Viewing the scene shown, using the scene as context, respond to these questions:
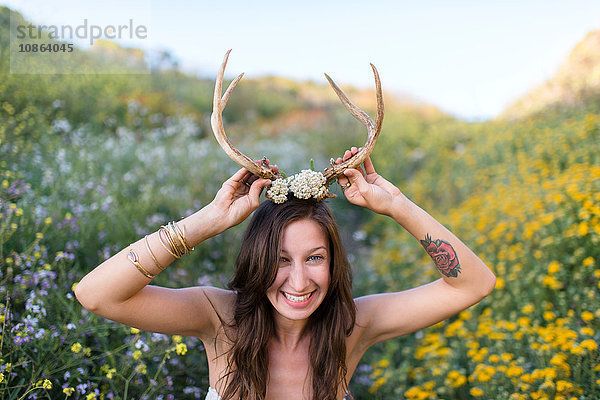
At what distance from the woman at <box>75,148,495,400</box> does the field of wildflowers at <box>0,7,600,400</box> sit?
0.33 m

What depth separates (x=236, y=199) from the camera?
181 cm

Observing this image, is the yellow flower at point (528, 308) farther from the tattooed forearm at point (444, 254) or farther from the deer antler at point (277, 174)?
the deer antler at point (277, 174)

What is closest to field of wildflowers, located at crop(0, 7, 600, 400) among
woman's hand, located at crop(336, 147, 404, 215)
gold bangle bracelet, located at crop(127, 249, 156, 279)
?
gold bangle bracelet, located at crop(127, 249, 156, 279)

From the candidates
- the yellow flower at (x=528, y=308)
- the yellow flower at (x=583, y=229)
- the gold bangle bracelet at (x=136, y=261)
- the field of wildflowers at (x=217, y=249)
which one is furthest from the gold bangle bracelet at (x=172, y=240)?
the yellow flower at (x=583, y=229)

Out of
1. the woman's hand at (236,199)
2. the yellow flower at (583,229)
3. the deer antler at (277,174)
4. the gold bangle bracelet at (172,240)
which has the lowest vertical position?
the yellow flower at (583,229)

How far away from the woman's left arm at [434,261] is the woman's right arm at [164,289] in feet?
1.43

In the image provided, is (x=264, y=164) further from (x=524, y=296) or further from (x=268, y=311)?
(x=524, y=296)

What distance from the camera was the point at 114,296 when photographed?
163cm

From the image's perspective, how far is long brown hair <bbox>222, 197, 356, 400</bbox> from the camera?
74.0 inches

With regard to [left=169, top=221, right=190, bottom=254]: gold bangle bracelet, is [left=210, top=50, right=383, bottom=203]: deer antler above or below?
above

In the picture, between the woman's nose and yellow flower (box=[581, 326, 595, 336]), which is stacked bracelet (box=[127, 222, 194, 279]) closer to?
the woman's nose

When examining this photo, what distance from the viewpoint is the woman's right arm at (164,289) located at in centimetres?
163

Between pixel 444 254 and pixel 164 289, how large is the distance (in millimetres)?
1127

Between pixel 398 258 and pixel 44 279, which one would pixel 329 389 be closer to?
pixel 44 279
